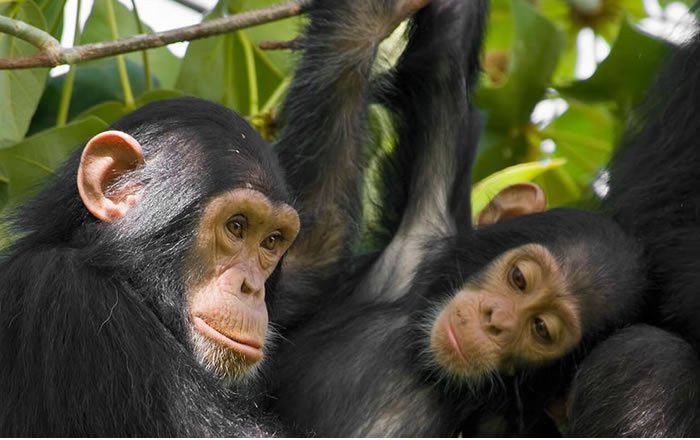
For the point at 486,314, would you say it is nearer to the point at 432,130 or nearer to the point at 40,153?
the point at 432,130

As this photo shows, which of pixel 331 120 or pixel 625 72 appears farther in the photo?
pixel 625 72

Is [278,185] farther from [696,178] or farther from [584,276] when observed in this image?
[696,178]

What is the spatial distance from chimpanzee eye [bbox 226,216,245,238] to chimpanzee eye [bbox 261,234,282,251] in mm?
138

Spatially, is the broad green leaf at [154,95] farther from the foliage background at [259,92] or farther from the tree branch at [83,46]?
the tree branch at [83,46]

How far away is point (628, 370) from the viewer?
558 centimetres

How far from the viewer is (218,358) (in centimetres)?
530

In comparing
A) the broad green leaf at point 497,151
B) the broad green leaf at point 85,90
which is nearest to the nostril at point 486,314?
the broad green leaf at point 497,151

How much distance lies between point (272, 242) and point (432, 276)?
44.7 inches

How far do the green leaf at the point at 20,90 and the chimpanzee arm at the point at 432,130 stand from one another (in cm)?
156

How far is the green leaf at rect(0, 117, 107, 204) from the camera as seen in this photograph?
6.03 metres

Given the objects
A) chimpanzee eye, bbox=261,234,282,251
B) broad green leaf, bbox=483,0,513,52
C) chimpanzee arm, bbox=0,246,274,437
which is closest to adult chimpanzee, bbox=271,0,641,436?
chimpanzee eye, bbox=261,234,282,251

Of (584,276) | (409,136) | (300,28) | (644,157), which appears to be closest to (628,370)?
(584,276)

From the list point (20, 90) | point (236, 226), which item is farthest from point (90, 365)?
point (20, 90)

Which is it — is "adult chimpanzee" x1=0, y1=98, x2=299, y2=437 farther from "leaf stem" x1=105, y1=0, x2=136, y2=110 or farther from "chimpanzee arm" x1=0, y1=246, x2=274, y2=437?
"leaf stem" x1=105, y1=0, x2=136, y2=110
